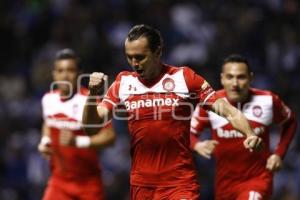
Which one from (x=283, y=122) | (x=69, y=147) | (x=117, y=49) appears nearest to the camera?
(x=283, y=122)

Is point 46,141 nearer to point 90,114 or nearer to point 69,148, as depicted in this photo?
point 69,148

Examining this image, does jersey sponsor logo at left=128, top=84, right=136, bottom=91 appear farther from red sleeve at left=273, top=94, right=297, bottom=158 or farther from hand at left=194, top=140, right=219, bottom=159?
red sleeve at left=273, top=94, right=297, bottom=158

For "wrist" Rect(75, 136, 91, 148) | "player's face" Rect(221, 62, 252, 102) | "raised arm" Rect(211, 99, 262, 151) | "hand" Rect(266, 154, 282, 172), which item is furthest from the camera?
"wrist" Rect(75, 136, 91, 148)

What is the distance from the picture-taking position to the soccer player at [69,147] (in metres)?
9.77

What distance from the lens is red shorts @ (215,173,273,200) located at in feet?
28.5

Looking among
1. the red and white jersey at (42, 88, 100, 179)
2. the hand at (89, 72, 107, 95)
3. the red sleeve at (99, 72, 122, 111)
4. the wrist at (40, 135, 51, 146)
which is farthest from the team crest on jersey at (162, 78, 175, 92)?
the wrist at (40, 135, 51, 146)

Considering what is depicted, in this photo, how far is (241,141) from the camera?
8.94 metres

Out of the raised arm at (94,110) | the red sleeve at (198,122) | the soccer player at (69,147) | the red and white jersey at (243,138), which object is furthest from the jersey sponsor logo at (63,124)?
the raised arm at (94,110)

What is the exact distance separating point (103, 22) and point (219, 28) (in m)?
2.49

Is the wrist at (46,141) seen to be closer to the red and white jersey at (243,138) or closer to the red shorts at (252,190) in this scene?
the red and white jersey at (243,138)

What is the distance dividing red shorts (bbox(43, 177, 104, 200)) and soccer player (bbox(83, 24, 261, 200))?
234 cm

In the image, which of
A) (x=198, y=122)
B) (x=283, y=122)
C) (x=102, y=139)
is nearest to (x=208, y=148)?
(x=198, y=122)

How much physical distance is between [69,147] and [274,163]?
8.58 feet

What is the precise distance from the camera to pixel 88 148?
31.5ft
